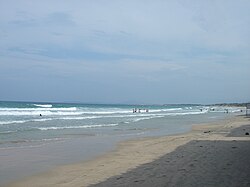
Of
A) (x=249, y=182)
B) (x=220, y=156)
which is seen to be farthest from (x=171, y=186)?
(x=220, y=156)

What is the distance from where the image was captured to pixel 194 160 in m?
12.0

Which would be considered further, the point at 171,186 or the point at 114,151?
the point at 114,151

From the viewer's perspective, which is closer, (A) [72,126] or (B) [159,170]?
(B) [159,170]

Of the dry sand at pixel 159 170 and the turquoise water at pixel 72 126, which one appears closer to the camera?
the dry sand at pixel 159 170

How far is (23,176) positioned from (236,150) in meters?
7.91

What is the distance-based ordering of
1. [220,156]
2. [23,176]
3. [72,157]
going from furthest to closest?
[72,157], [220,156], [23,176]

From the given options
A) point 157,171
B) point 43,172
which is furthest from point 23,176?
point 157,171

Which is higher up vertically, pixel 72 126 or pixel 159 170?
pixel 72 126

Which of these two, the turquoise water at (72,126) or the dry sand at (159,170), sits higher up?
the turquoise water at (72,126)

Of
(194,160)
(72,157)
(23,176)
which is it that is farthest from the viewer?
(72,157)

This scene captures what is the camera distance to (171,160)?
12250 millimetres

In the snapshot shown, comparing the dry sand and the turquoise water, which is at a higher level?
the turquoise water

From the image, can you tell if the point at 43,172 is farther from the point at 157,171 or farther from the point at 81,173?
the point at 157,171

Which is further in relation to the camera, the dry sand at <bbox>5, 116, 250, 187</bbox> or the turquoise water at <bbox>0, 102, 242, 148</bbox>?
the turquoise water at <bbox>0, 102, 242, 148</bbox>
